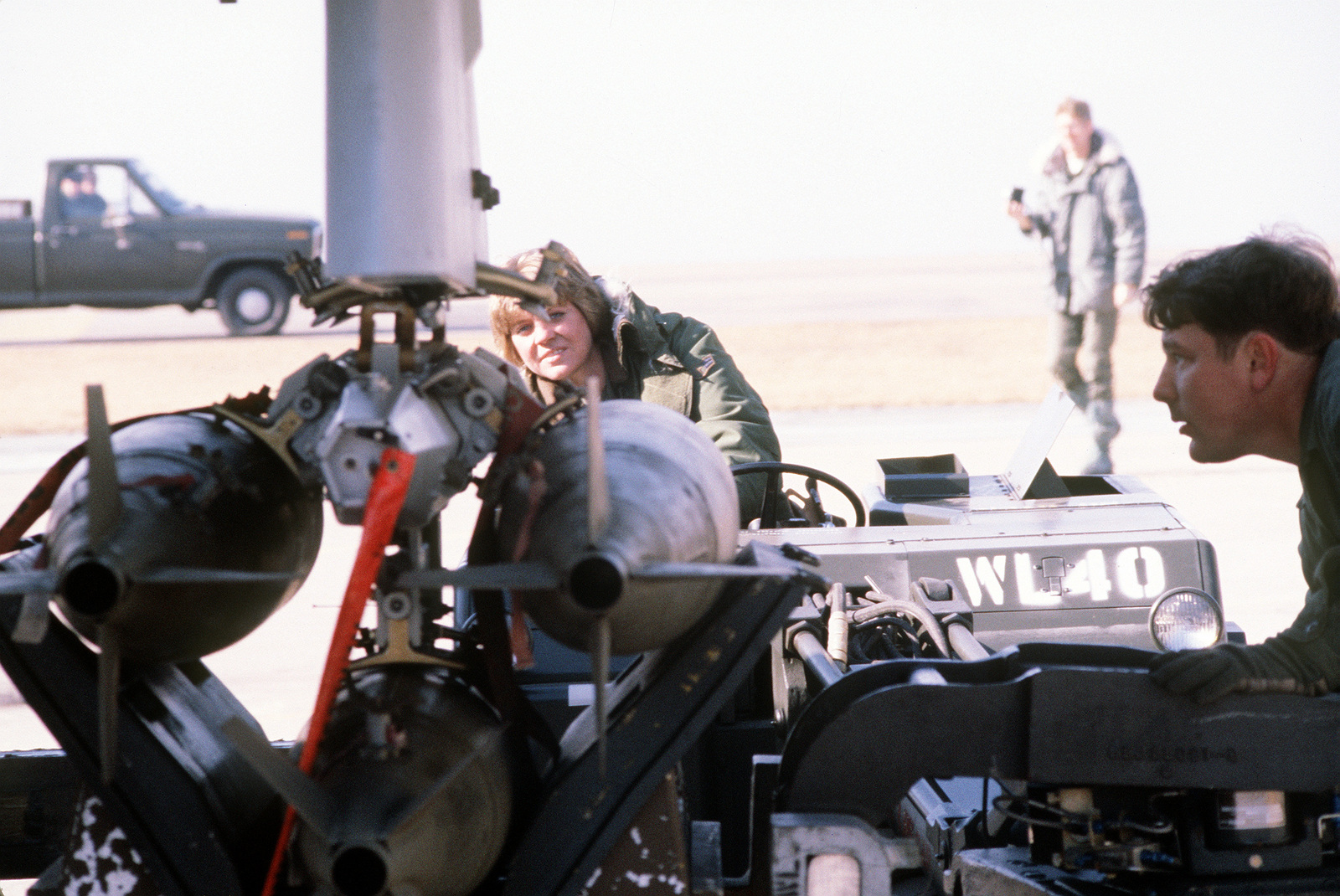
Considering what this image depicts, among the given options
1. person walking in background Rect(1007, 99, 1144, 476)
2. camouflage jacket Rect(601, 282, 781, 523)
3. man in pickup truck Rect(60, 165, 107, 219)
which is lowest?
camouflage jacket Rect(601, 282, 781, 523)

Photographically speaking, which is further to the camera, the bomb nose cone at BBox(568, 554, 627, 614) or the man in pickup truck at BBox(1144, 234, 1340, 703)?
the man in pickup truck at BBox(1144, 234, 1340, 703)

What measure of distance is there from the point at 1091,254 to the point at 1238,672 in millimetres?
6799

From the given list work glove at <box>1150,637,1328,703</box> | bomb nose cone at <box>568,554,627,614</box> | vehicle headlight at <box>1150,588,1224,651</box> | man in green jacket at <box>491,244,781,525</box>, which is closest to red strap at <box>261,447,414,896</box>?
bomb nose cone at <box>568,554,627,614</box>

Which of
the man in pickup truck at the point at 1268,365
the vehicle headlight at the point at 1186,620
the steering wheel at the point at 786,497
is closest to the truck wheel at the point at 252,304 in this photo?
the steering wheel at the point at 786,497

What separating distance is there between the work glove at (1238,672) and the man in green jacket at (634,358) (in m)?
1.96

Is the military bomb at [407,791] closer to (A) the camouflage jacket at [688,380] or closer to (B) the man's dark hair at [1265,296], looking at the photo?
(B) the man's dark hair at [1265,296]

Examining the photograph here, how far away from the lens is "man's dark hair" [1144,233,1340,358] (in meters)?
2.11

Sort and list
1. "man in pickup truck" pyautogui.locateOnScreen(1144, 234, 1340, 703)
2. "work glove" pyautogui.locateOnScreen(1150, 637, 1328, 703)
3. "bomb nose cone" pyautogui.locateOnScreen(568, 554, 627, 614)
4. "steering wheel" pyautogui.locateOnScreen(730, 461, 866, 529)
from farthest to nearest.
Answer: "steering wheel" pyautogui.locateOnScreen(730, 461, 866, 529) < "man in pickup truck" pyautogui.locateOnScreen(1144, 234, 1340, 703) < "work glove" pyautogui.locateOnScreen(1150, 637, 1328, 703) < "bomb nose cone" pyautogui.locateOnScreen(568, 554, 627, 614)

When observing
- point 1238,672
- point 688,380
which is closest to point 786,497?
point 688,380

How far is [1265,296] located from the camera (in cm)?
211

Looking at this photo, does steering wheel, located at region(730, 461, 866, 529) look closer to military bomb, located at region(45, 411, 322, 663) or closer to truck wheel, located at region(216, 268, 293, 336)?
military bomb, located at region(45, 411, 322, 663)

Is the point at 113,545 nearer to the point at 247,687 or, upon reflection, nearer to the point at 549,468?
the point at 549,468

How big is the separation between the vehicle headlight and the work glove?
34.1 inches

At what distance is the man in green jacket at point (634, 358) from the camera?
3711mm
